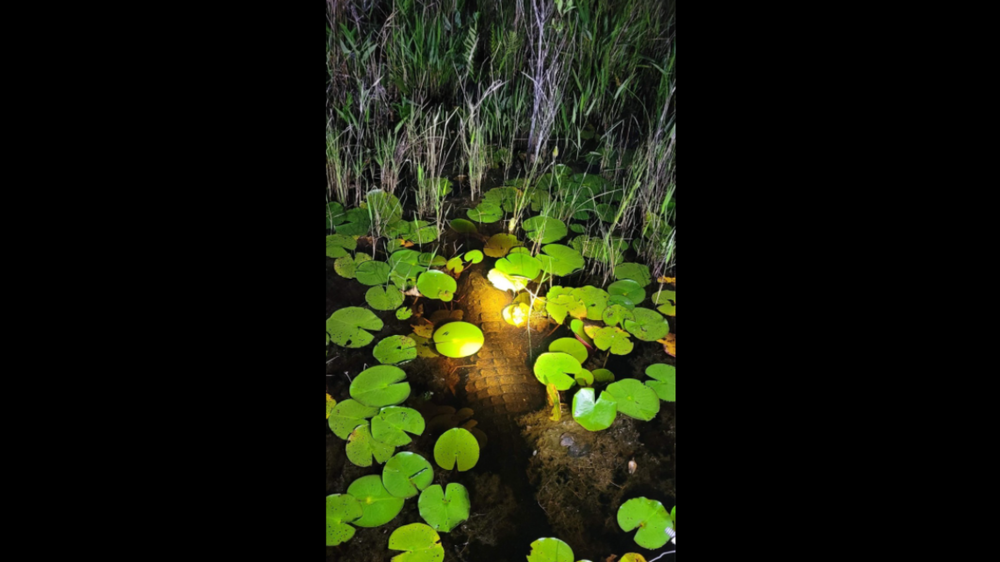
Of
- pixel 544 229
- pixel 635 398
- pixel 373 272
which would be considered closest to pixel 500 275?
pixel 544 229

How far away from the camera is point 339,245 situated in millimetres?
2145

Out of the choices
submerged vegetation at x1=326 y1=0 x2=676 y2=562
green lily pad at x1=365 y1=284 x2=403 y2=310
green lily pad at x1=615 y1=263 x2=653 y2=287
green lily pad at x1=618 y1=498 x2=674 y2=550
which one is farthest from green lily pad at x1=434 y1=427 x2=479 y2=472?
green lily pad at x1=615 y1=263 x2=653 y2=287

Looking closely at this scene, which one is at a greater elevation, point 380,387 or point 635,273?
point 635,273

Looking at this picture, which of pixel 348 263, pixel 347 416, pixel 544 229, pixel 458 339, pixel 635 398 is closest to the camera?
pixel 347 416

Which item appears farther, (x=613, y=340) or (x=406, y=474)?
(x=613, y=340)

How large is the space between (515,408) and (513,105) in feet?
5.24

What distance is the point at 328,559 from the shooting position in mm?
1315

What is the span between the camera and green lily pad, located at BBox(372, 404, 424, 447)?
5.02 feet

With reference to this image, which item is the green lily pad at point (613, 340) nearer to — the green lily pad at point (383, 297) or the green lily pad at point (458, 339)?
the green lily pad at point (458, 339)

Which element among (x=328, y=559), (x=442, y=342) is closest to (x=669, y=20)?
(x=442, y=342)

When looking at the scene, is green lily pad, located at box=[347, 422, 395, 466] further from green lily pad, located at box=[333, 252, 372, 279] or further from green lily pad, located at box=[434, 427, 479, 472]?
green lily pad, located at box=[333, 252, 372, 279]

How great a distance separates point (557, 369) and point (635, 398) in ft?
0.79

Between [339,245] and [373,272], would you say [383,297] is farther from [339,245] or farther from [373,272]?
[339,245]

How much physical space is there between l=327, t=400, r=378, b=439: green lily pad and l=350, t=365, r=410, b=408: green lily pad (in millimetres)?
19
